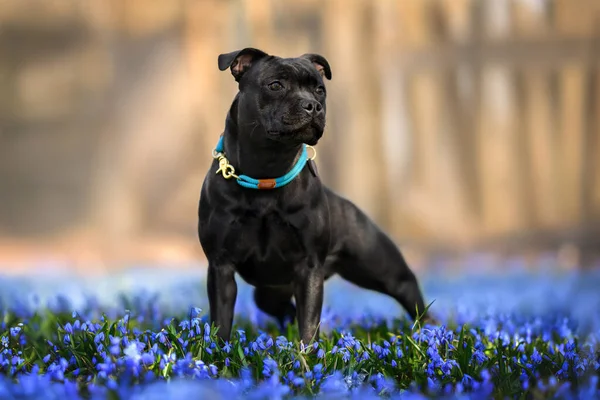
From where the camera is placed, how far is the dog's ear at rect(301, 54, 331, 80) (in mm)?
3998

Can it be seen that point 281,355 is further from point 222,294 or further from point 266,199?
point 266,199

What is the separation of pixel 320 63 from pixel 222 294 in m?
1.27

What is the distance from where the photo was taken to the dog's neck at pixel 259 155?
3.70 metres

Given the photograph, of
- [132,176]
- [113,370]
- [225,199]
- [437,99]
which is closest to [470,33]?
[437,99]

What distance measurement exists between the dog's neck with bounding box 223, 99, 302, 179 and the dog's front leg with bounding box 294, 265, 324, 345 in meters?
0.50

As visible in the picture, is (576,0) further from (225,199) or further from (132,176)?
(225,199)

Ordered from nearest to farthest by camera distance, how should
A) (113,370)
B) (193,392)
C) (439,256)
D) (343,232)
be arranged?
1. (193,392)
2. (113,370)
3. (343,232)
4. (439,256)

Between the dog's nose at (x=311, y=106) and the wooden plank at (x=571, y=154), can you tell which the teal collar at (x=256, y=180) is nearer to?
the dog's nose at (x=311, y=106)

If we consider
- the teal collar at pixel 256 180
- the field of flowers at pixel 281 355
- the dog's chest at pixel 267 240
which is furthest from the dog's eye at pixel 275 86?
the field of flowers at pixel 281 355

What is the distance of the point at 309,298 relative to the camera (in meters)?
3.81

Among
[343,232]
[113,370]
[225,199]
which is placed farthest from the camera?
[343,232]

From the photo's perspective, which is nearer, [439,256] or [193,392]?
[193,392]

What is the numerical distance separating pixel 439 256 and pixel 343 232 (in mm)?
4891

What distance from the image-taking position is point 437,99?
29.9 feet
